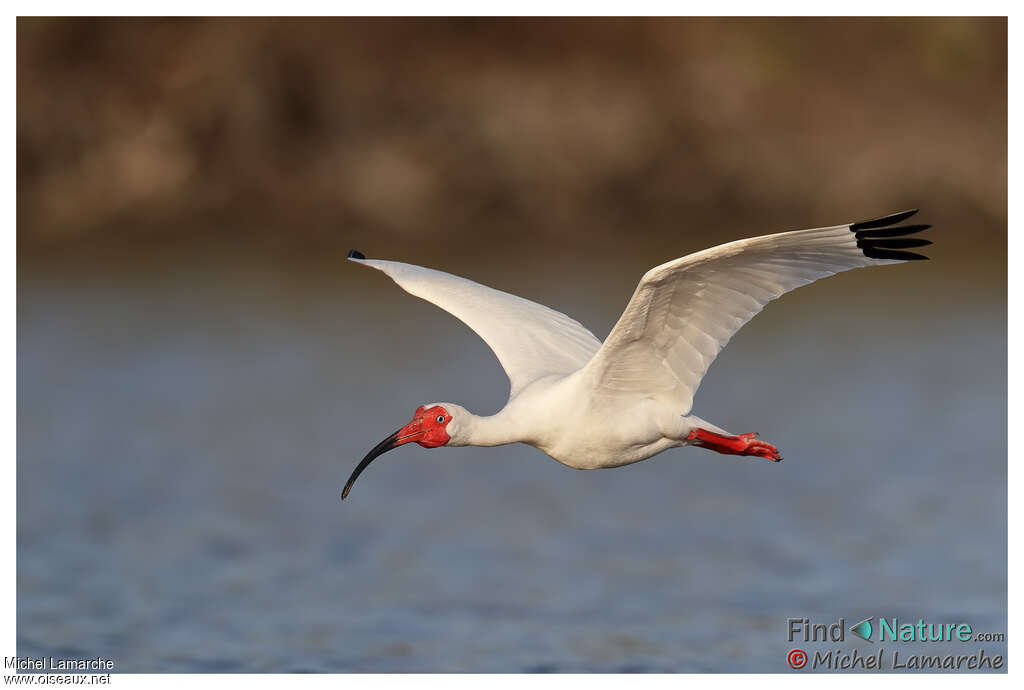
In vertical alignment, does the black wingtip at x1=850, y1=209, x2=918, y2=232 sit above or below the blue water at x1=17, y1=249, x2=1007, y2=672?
below

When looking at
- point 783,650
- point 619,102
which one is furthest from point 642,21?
point 783,650

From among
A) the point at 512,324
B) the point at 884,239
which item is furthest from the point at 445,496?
the point at 884,239

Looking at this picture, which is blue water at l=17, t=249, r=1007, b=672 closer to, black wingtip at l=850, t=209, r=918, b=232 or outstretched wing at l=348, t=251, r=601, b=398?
outstretched wing at l=348, t=251, r=601, b=398

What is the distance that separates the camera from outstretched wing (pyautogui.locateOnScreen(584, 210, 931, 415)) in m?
9.75

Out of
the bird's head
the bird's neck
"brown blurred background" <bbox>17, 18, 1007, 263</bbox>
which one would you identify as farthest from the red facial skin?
"brown blurred background" <bbox>17, 18, 1007, 263</bbox>

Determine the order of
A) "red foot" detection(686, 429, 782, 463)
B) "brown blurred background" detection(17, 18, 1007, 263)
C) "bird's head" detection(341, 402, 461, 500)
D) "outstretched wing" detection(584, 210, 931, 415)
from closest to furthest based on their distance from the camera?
"outstretched wing" detection(584, 210, 931, 415) → "red foot" detection(686, 429, 782, 463) → "bird's head" detection(341, 402, 461, 500) → "brown blurred background" detection(17, 18, 1007, 263)

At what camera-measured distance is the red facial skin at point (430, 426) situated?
11305mm

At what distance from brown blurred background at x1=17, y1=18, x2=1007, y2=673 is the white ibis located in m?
6.06

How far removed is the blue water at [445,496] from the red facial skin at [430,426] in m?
5.91

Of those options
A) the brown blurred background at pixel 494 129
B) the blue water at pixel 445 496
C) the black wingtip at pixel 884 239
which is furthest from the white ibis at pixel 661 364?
the brown blurred background at pixel 494 129

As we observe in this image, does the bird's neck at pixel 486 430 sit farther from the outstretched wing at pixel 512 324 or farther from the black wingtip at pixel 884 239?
the black wingtip at pixel 884 239

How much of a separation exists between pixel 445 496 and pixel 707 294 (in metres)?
11.7

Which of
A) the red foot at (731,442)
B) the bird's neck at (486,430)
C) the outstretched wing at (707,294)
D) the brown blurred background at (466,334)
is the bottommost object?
the red foot at (731,442)
